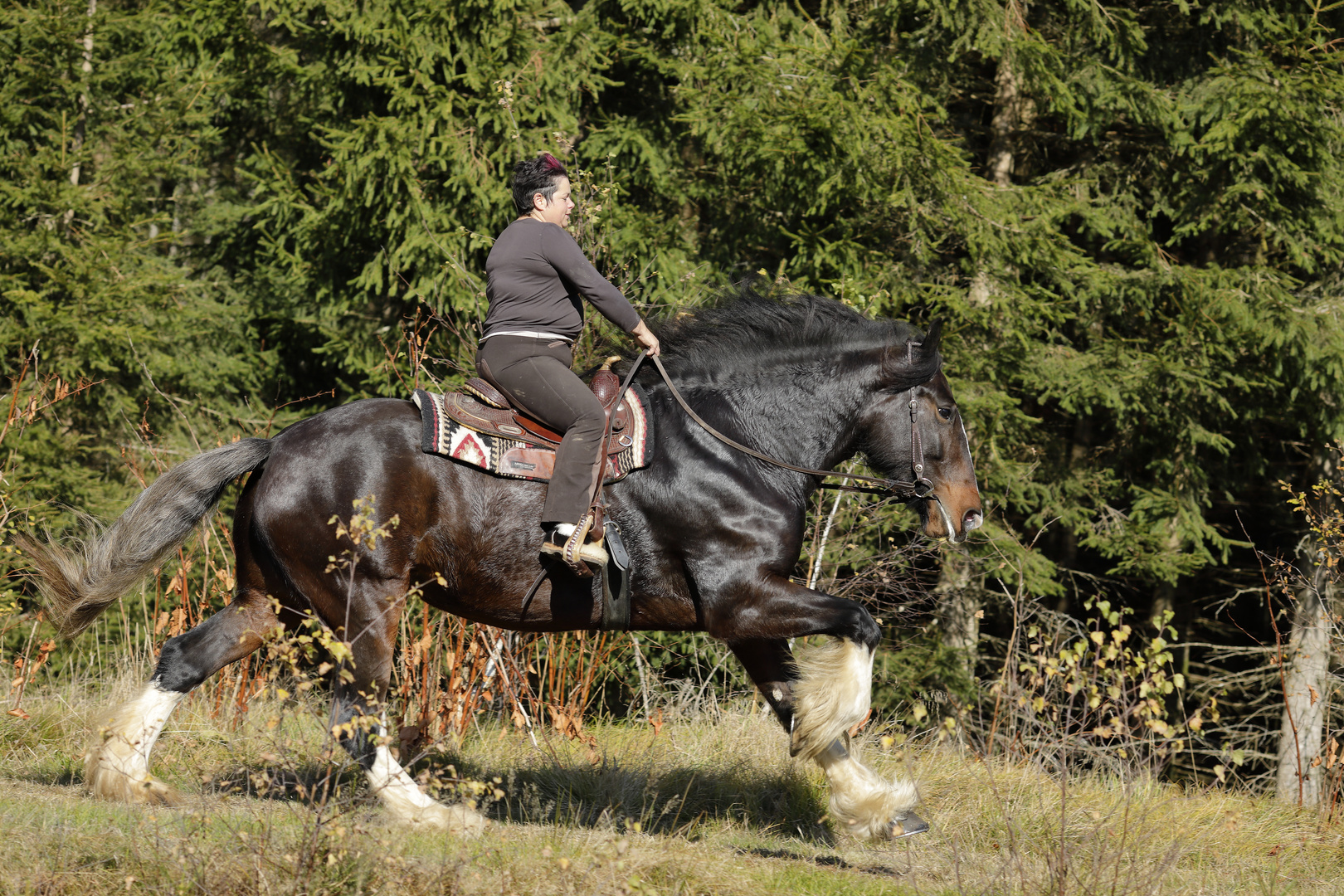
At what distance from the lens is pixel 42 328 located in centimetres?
1091

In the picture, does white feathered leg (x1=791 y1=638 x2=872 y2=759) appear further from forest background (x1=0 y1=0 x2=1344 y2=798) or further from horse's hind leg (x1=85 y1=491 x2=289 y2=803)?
forest background (x1=0 y1=0 x2=1344 y2=798)

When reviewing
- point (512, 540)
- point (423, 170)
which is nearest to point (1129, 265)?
point (423, 170)

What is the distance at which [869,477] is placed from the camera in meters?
5.37

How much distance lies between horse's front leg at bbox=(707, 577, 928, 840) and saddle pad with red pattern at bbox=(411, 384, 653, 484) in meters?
0.80

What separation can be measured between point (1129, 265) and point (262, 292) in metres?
9.75

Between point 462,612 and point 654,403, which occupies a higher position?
point 654,403

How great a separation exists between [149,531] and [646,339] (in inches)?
99.3

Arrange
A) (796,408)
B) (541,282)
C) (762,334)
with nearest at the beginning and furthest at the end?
1. (541,282)
2. (796,408)
3. (762,334)

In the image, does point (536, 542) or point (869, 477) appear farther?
point (869, 477)

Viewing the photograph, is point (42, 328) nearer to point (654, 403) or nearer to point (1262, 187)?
point (654, 403)

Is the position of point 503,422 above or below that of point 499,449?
above

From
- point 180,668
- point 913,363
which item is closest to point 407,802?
point 180,668

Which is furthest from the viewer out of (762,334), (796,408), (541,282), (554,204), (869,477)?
(762,334)

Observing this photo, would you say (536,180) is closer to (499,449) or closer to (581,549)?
(499,449)
